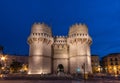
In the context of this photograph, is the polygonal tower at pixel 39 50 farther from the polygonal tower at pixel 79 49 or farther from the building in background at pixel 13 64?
the building in background at pixel 13 64

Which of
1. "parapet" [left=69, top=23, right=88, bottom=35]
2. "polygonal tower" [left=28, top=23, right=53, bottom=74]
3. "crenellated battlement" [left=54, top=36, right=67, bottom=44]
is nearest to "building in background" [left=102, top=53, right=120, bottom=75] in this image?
"parapet" [left=69, top=23, right=88, bottom=35]

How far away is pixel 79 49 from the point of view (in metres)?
61.8

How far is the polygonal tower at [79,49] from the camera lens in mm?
60531

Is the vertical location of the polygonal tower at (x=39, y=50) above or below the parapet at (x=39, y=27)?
below

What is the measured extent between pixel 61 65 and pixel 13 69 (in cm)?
3172

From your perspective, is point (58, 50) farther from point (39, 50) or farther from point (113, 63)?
point (113, 63)

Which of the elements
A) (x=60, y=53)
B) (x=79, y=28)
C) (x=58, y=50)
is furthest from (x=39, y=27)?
(x=79, y=28)

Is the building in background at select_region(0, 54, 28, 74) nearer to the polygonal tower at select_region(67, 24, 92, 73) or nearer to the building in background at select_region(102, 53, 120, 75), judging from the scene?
the polygonal tower at select_region(67, 24, 92, 73)

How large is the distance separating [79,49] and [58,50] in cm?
778

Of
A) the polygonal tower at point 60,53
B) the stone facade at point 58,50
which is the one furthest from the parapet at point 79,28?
the polygonal tower at point 60,53

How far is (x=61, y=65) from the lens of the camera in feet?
216

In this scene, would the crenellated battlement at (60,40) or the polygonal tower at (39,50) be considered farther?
the crenellated battlement at (60,40)

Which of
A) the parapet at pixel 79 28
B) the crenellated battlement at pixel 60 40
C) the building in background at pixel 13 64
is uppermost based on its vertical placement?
the parapet at pixel 79 28

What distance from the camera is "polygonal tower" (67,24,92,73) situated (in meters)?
60.5
